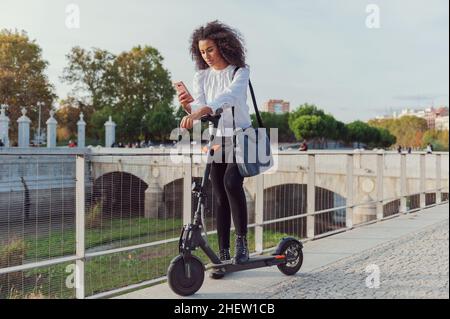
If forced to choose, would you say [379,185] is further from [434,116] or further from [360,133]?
[434,116]

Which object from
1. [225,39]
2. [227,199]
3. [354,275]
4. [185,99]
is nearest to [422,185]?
[354,275]

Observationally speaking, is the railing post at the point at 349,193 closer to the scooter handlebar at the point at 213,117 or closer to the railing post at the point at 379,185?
the railing post at the point at 379,185

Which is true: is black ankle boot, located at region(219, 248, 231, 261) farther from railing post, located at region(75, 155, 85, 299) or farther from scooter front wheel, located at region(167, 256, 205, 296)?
railing post, located at region(75, 155, 85, 299)

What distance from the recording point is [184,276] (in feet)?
12.0

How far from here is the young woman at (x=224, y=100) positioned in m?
3.49

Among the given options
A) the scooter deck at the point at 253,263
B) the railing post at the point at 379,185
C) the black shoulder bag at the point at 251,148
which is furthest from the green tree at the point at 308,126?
the black shoulder bag at the point at 251,148

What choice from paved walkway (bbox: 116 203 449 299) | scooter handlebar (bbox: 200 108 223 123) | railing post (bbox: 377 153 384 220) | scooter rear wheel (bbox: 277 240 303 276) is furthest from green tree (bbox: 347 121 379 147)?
scooter handlebar (bbox: 200 108 223 123)

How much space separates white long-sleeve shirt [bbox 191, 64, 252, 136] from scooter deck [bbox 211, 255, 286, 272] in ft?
3.22

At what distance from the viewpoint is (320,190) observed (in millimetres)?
7625

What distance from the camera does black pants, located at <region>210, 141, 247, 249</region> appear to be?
3.73 metres

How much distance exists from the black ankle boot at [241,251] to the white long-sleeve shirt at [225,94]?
0.83 meters
